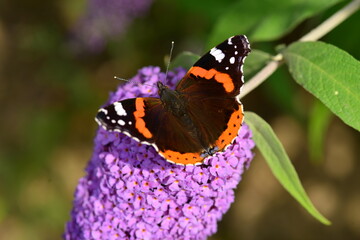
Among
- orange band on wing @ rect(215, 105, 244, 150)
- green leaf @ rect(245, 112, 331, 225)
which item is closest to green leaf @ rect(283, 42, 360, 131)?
green leaf @ rect(245, 112, 331, 225)

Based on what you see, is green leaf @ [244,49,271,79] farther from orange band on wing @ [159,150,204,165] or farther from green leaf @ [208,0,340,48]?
orange band on wing @ [159,150,204,165]

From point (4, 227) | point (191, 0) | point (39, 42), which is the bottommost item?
point (4, 227)

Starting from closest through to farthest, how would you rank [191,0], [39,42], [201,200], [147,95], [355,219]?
[201,200] → [147,95] → [191,0] → [355,219] → [39,42]

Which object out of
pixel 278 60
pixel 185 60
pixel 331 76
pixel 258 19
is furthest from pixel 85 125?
pixel 331 76

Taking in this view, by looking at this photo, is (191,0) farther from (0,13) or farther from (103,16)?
(0,13)

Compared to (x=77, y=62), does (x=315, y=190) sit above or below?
below

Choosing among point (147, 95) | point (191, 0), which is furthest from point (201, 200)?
point (191, 0)

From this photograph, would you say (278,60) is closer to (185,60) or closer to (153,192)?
(185,60)
